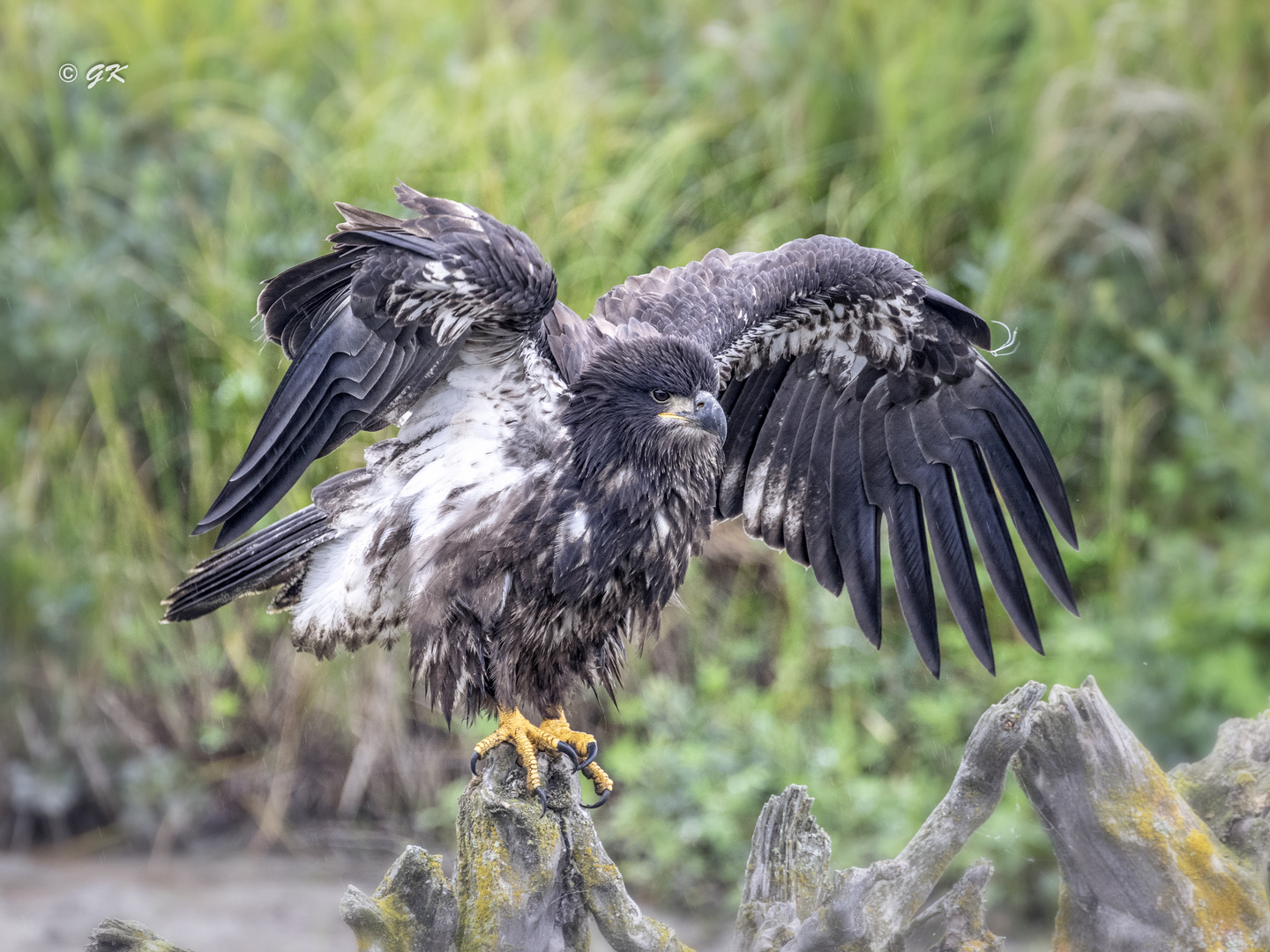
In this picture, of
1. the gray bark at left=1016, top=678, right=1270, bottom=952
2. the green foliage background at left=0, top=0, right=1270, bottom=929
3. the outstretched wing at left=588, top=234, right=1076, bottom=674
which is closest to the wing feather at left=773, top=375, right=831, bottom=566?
the outstretched wing at left=588, top=234, right=1076, bottom=674

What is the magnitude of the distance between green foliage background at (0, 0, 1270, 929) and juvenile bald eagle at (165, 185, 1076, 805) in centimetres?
110

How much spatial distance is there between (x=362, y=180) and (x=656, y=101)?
5.30ft

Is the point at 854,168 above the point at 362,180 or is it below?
above

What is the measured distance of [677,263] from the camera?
5.36 meters

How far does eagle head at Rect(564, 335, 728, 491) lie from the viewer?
2975 millimetres

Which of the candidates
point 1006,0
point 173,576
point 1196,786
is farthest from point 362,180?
point 1196,786

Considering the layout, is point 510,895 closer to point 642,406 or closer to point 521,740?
point 521,740

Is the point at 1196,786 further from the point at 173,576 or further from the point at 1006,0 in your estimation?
the point at 1006,0

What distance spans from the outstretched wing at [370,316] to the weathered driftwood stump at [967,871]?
88 cm

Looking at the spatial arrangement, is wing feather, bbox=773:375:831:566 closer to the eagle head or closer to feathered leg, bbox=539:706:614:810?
the eagle head

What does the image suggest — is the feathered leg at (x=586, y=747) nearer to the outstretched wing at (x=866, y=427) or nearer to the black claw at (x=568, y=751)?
the black claw at (x=568, y=751)

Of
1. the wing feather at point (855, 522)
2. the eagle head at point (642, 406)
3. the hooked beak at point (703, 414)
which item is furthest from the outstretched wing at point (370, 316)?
the wing feather at point (855, 522)

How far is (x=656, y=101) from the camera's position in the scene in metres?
6.19

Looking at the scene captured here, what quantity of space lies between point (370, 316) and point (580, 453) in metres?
0.58
